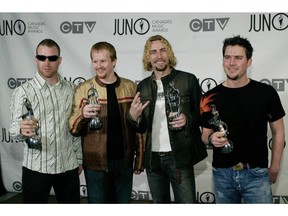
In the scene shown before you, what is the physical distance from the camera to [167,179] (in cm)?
202

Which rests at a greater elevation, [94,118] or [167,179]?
[94,118]

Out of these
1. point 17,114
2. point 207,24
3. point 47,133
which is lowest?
point 47,133

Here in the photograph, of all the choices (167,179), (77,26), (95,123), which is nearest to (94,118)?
(95,123)

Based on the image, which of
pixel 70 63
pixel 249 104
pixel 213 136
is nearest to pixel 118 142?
pixel 213 136

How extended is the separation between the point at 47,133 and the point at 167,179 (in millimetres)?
757

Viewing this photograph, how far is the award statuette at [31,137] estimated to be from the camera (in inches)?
73.8

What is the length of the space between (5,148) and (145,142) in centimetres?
135

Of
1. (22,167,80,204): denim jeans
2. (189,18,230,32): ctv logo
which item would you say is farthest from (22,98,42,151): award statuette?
(189,18,230,32): ctv logo

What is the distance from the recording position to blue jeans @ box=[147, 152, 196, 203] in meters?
1.98

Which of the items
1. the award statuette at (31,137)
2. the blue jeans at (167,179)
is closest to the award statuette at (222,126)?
the blue jeans at (167,179)

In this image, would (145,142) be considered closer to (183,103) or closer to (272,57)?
(183,103)

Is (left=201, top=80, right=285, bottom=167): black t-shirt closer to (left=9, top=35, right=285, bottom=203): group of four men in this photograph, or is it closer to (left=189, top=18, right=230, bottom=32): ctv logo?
(left=9, top=35, right=285, bottom=203): group of four men

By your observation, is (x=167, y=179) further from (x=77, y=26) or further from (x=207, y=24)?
(x=77, y=26)

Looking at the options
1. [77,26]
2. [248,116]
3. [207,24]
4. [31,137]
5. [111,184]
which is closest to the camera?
[248,116]
